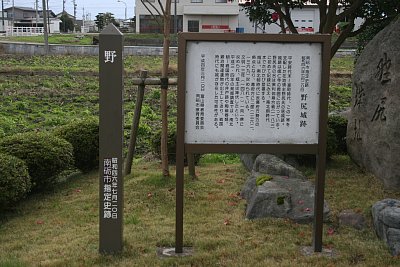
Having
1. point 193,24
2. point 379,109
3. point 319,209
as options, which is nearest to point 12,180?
point 319,209

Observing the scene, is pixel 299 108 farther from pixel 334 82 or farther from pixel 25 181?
pixel 334 82

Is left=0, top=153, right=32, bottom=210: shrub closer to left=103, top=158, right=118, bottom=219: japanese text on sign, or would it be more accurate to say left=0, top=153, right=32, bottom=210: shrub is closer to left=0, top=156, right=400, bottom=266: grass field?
left=0, top=156, right=400, bottom=266: grass field

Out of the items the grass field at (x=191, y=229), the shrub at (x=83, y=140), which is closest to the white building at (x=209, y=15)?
the shrub at (x=83, y=140)

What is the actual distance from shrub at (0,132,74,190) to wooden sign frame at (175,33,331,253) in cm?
289

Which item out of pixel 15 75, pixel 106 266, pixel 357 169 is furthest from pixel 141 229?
pixel 15 75

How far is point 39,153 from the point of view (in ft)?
23.7

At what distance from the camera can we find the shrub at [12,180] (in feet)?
20.5

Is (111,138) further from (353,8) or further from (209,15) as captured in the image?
(209,15)

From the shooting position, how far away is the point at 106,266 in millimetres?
4777

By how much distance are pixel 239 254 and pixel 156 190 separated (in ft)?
8.30

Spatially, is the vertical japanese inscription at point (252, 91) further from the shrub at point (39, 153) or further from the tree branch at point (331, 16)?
the tree branch at point (331, 16)

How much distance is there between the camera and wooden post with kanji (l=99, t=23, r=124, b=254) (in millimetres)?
4844

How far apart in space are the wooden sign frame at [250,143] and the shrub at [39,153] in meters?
2.89

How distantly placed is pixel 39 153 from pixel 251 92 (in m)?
3.48
